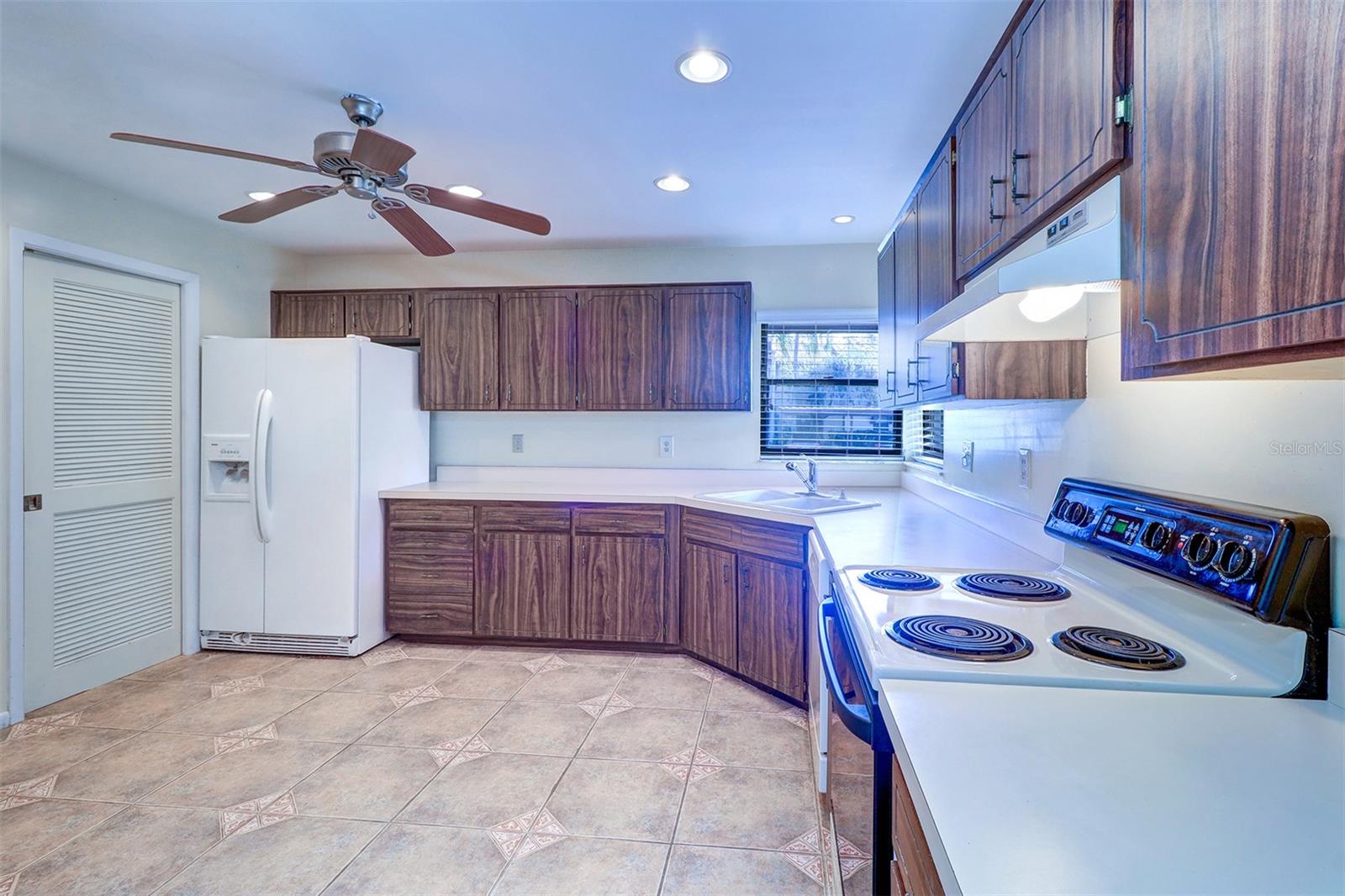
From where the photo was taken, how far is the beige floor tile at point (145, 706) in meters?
2.63

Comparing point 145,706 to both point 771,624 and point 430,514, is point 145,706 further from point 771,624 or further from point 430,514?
point 771,624

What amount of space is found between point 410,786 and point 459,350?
8.23ft

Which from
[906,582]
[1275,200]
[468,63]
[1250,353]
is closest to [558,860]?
[906,582]

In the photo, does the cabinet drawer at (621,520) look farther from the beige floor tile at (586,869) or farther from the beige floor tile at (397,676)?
the beige floor tile at (586,869)

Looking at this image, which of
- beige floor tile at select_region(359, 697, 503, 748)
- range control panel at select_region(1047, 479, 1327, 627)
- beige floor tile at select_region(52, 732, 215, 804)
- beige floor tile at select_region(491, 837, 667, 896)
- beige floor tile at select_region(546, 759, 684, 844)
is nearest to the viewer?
range control panel at select_region(1047, 479, 1327, 627)

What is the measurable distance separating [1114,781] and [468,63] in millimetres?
2333

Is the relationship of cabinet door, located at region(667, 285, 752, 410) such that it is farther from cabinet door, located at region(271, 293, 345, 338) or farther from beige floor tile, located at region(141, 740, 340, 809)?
beige floor tile, located at region(141, 740, 340, 809)

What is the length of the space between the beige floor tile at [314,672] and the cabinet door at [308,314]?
78.2 inches

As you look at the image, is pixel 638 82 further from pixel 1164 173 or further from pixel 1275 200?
pixel 1275 200

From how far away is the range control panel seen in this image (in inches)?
34.5

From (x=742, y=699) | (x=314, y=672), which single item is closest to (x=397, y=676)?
(x=314, y=672)

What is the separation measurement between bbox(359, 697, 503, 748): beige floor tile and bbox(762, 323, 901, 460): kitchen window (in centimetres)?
221

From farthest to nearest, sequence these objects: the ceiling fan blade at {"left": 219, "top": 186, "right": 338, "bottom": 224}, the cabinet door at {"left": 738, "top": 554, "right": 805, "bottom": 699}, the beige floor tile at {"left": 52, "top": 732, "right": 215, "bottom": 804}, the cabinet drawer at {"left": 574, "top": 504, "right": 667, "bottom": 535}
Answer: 1. the cabinet drawer at {"left": 574, "top": 504, "right": 667, "bottom": 535}
2. the cabinet door at {"left": 738, "top": 554, "right": 805, "bottom": 699}
3. the ceiling fan blade at {"left": 219, "top": 186, "right": 338, "bottom": 224}
4. the beige floor tile at {"left": 52, "top": 732, "right": 215, "bottom": 804}

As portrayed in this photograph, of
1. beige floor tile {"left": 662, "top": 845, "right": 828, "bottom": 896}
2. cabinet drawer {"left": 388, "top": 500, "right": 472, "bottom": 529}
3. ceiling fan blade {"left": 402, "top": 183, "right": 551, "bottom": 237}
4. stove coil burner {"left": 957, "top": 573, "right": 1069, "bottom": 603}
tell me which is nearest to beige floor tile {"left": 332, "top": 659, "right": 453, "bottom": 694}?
cabinet drawer {"left": 388, "top": 500, "right": 472, "bottom": 529}
